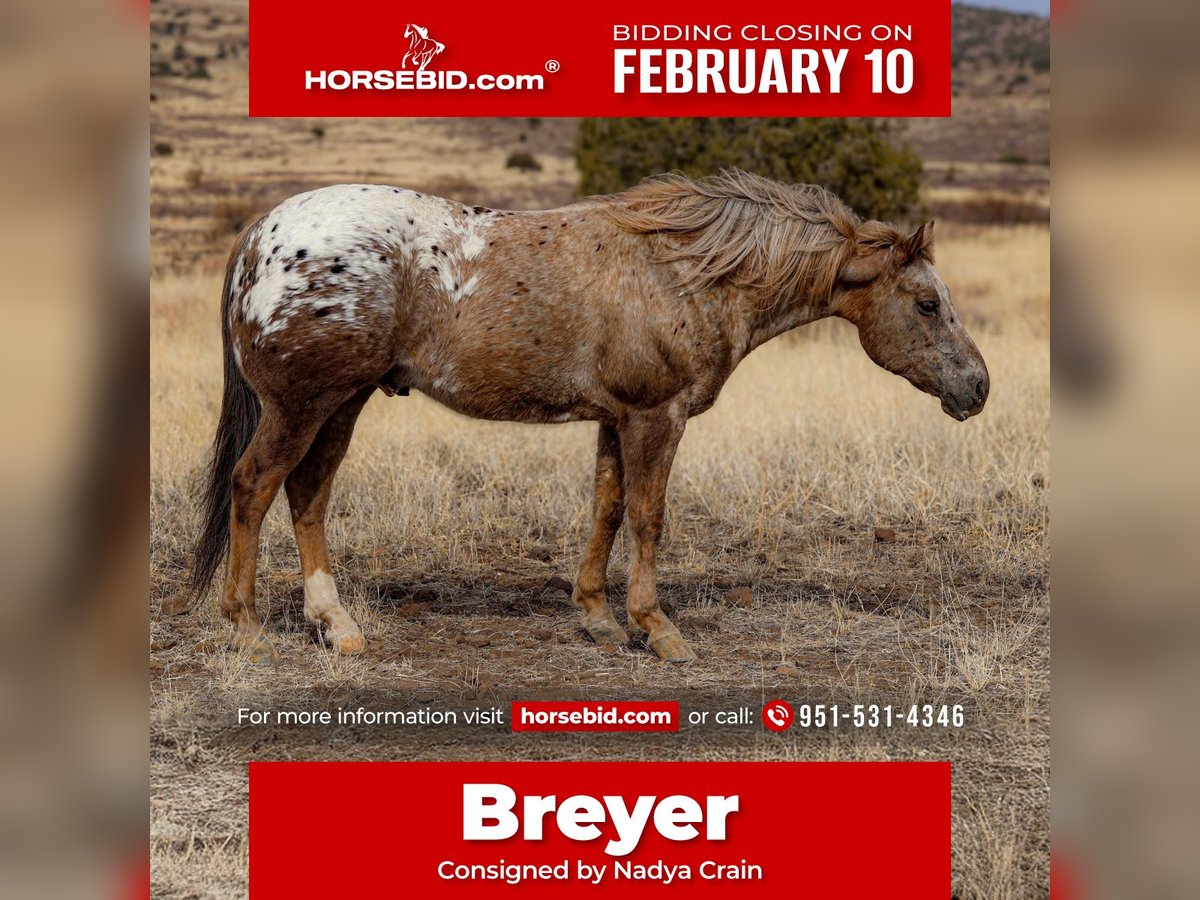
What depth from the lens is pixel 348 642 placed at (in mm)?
5988

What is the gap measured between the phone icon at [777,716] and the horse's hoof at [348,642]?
206cm

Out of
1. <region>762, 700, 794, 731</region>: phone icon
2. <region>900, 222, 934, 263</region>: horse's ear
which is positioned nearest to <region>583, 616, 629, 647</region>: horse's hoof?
<region>762, 700, 794, 731</region>: phone icon

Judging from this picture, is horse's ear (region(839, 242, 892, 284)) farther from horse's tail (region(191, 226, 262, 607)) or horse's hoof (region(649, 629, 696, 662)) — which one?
horse's tail (region(191, 226, 262, 607))

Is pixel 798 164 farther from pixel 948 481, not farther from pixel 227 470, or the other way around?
pixel 227 470

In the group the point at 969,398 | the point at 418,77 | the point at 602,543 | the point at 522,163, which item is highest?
the point at 522,163

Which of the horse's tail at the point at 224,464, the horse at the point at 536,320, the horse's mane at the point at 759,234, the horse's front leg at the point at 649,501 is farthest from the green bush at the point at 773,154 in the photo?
the horse's tail at the point at 224,464

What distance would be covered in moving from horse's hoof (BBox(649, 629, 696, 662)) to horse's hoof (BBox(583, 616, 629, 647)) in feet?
0.76

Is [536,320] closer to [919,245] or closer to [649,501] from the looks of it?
[649,501]

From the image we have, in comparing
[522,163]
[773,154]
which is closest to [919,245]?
[773,154]

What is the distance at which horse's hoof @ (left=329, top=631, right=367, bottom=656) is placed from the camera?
5977mm

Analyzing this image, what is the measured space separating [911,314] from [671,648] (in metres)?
2.06

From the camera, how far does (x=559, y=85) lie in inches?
206

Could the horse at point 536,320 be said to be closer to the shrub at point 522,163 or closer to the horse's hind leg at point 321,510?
the horse's hind leg at point 321,510
